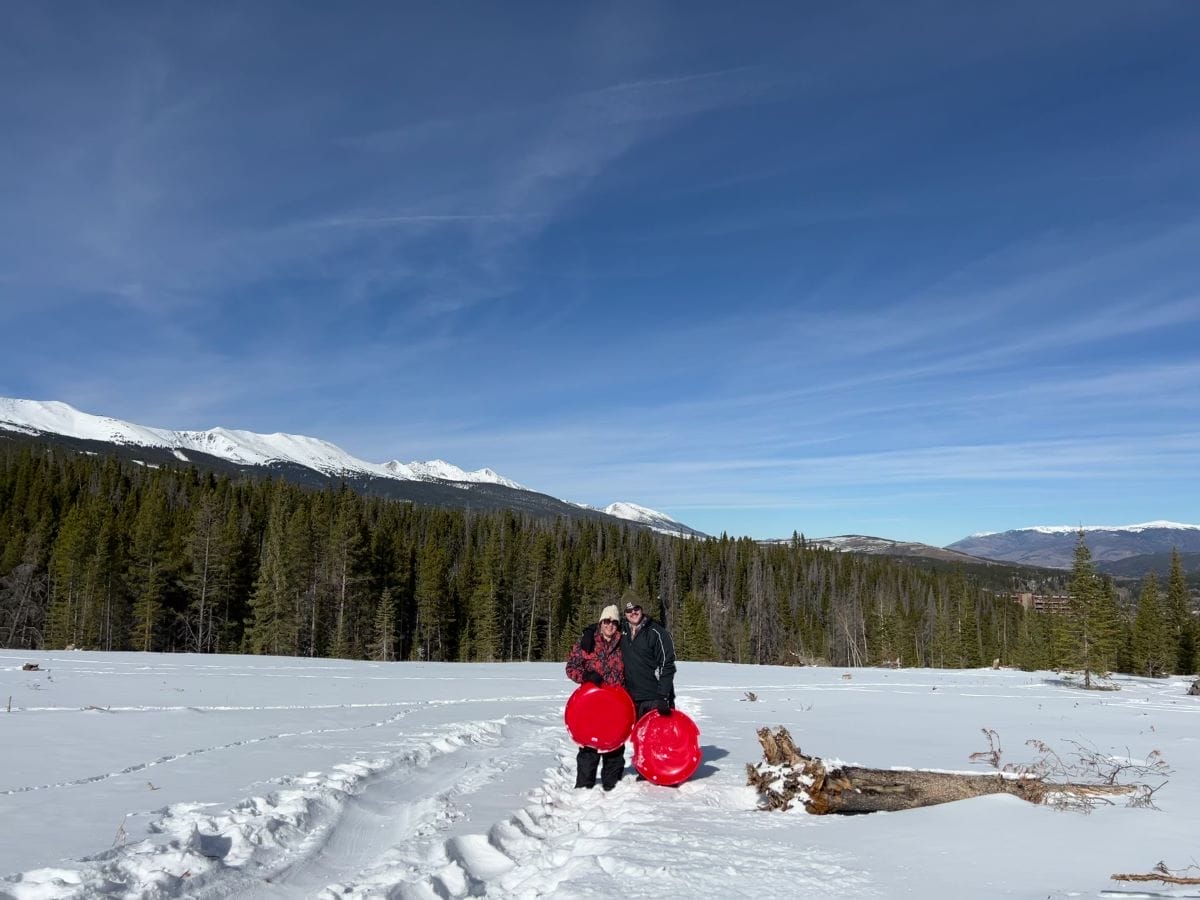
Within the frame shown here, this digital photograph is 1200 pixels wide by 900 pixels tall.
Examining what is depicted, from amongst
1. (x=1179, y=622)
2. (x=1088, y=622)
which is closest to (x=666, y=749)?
(x=1088, y=622)

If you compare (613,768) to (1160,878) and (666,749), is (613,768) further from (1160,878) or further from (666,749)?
(1160,878)

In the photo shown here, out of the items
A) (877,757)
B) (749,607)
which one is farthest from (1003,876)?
(749,607)

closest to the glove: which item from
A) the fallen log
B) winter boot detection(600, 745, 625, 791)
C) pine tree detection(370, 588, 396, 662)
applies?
winter boot detection(600, 745, 625, 791)

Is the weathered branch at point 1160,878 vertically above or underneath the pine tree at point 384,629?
above

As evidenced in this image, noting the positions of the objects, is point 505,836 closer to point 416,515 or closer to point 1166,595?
point 1166,595

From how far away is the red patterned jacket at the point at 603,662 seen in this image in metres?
8.69

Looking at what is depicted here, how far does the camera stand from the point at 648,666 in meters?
8.65

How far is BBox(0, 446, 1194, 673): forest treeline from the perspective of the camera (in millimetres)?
53219

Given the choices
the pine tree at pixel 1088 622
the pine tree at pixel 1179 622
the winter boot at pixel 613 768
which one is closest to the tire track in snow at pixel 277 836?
the winter boot at pixel 613 768

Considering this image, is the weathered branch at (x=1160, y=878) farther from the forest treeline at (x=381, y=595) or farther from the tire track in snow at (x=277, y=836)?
the forest treeline at (x=381, y=595)

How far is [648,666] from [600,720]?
857 millimetres

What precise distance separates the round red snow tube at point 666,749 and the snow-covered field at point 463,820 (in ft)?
0.75

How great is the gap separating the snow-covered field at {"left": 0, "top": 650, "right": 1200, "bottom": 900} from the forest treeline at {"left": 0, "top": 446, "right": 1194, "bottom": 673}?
112 ft

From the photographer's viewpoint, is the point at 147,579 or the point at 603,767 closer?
the point at 603,767
